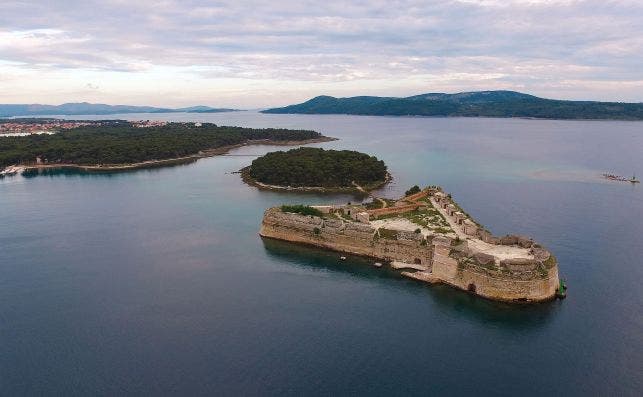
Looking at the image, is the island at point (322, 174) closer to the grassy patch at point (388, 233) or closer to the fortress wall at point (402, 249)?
the fortress wall at point (402, 249)

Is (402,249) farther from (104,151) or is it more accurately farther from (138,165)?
(104,151)

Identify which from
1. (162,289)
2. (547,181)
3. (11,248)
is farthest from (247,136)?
(162,289)

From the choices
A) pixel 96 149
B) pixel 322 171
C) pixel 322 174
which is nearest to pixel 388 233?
pixel 322 174

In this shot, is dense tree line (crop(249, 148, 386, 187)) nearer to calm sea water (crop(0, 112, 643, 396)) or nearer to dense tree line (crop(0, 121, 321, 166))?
calm sea water (crop(0, 112, 643, 396))

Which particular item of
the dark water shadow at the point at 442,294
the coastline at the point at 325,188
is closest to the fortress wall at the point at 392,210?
the dark water shadow at the point at 442,294

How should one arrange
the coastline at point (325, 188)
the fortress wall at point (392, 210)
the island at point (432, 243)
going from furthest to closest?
the coastline at point (325, 188)
the fortress wall at point (392, 210)
the island at point (432, 243)

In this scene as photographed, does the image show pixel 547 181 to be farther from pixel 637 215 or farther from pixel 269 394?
pixel 269 394
